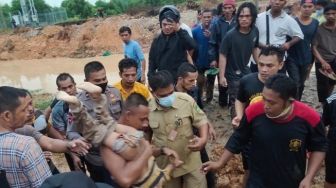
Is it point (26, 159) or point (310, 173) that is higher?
point (26, 159)

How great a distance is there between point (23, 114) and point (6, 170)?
1.34ft

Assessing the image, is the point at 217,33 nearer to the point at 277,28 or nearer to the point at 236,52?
the point at 236,52

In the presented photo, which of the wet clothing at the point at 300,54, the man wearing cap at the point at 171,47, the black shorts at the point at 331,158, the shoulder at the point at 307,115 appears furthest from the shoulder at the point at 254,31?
the shoulder at the point at 307,115

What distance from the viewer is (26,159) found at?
2.33m

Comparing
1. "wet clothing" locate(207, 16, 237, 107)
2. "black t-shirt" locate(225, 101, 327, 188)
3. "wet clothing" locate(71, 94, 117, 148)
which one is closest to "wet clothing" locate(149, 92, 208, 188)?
"black t-shirt" locate(225, 101, 327, 188)

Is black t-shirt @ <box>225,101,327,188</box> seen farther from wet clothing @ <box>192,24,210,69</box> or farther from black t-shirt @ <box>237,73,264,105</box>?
wet clothing @ <box>192,24,210,69</box>

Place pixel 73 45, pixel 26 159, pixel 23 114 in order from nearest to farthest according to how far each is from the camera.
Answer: pixel 26 159, pixel 23 114, pixel 73 45

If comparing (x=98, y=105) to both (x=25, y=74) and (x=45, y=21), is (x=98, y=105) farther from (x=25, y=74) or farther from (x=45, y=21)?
(x=45, y=21)

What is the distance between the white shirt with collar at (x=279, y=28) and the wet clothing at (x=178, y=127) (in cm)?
209

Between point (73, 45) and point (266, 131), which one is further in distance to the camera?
point (73, 45)

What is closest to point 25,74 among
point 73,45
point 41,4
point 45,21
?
point 73,45

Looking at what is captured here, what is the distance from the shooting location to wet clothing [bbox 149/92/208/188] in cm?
352

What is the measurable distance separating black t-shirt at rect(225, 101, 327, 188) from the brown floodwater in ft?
42.2

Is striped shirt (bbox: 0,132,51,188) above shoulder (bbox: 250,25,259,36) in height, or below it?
below
